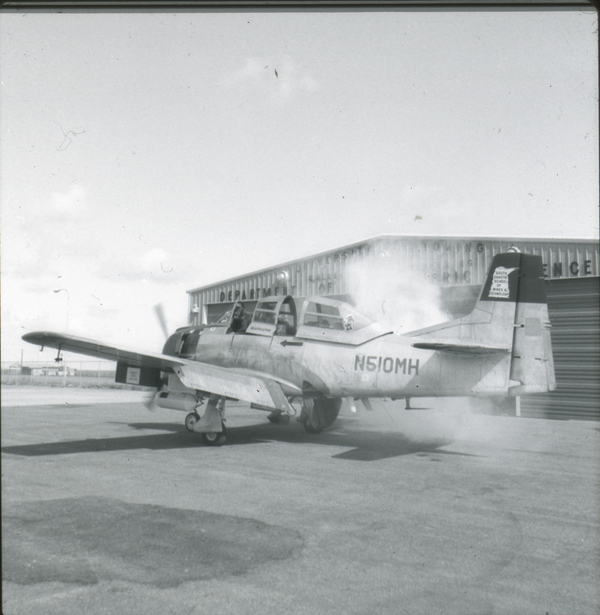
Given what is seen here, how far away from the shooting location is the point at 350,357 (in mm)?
9883

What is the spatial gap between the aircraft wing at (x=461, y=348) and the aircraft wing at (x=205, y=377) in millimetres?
2982

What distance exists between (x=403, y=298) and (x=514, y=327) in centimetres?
925

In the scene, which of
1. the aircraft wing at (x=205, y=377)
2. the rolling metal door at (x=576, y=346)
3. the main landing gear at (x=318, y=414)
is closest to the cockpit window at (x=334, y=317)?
the aircraft wing at (x=205, y=377)

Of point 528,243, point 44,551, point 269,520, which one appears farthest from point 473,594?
point 528,243

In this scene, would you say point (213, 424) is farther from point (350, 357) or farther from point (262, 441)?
point (350, 357)

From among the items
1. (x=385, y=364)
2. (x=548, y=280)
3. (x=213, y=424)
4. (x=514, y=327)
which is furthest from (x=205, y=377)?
(x=548, y=280)

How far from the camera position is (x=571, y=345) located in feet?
56.8

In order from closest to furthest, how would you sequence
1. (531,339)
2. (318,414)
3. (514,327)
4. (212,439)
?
(531,339), (514,327), (212,439), (318,414)

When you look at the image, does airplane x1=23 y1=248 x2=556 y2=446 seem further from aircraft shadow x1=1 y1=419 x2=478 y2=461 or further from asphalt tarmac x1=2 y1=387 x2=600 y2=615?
asphalt tarmac x1=2 y1=387 x2=600 y2=615

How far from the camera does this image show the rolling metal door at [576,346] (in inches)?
666

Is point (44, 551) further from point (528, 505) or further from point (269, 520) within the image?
point (528, 505)

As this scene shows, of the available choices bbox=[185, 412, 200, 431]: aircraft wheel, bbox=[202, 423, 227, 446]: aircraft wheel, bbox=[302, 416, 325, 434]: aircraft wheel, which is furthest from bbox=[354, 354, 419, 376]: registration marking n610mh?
bbox=[185, 412, 200, 431]: aircraft wheel

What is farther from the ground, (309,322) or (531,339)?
(309,322)

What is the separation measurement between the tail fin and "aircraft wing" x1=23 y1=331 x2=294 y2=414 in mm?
2917
